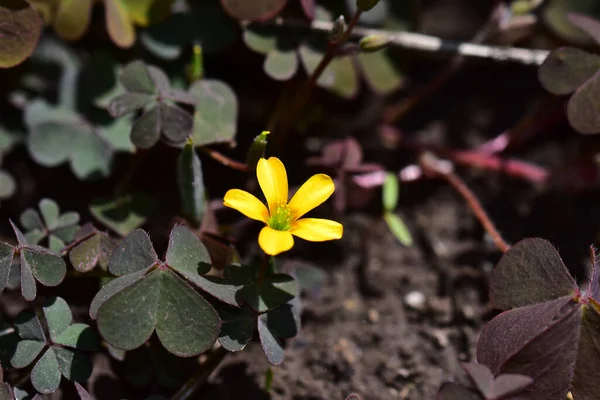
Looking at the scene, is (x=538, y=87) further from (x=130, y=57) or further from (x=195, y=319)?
(x=195, y=319)

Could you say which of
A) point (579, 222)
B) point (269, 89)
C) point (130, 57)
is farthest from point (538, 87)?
point (130, 57)

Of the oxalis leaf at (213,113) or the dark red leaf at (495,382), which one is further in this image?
the oxalis leaf at (213,113)

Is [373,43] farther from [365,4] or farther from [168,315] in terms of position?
[168,315]

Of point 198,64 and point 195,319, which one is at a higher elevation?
point 198,64

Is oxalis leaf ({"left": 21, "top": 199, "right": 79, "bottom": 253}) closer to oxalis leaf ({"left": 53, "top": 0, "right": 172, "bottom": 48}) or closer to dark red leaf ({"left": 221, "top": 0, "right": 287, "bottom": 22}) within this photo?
oxalis leaf ({"left": 53, "top": 0, "right": 172, "bottom": 48})

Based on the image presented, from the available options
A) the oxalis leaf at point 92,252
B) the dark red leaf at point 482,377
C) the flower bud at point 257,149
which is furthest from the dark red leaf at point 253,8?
the dark red leaf at point 482,377

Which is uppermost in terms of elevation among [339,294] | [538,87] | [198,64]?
[198,64]

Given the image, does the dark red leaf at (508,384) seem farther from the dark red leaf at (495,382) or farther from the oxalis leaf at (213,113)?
the oxalis leaf at (213,113)
